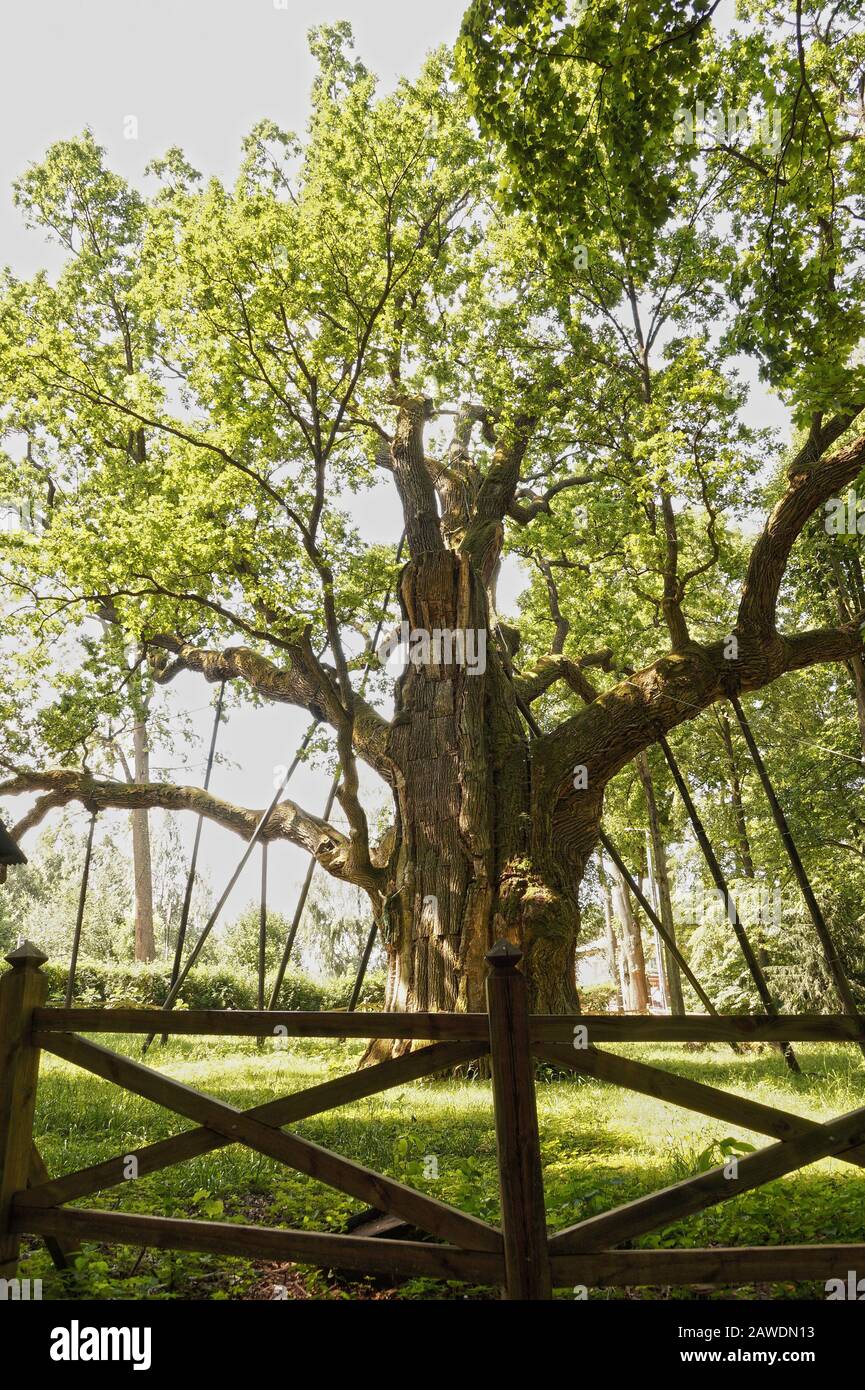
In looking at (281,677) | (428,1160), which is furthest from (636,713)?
(428,1160)

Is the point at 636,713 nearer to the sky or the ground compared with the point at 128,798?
nearer to the sky

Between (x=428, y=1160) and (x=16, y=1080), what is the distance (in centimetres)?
280

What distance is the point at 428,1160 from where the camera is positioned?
5.54 m

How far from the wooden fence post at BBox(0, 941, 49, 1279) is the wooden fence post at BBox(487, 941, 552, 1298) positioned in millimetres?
2212

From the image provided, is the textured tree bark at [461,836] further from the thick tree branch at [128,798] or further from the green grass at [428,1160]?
the thick tree branch at [128,798]

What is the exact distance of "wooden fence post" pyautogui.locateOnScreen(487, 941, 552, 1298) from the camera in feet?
11.1

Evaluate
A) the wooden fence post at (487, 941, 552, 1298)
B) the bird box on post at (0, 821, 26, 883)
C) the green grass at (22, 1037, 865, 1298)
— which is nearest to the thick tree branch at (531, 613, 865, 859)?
the green grass at (22, 1037, 865, 1298)

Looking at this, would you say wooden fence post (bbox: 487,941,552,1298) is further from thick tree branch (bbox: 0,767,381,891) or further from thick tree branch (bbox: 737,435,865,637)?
thick tree branch (bbox: 0,767,381,891)

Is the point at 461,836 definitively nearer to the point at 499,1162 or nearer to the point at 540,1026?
the point at 540,1026

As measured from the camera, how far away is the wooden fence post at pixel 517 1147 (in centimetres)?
338

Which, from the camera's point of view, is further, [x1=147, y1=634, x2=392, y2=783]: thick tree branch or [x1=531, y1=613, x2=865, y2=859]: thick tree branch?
[x1=147, y1=634, x2=392, y2=783]: thick tree branch

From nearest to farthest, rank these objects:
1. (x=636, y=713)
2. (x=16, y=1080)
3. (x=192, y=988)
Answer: (x=16, y=1080) < (x=636, y=713) < (x=192, y=988)

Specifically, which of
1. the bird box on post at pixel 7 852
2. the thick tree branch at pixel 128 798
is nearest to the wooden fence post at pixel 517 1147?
the bird box on post at pixel 7 852
